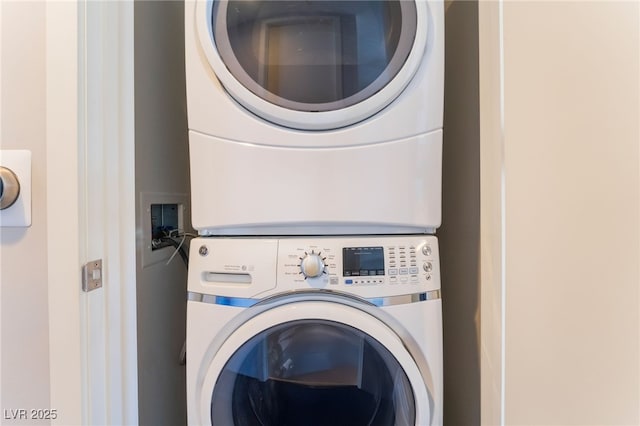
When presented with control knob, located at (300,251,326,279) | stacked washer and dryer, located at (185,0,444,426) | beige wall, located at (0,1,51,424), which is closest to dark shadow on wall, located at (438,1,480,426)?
stacked washer and dryer, located at (185,0,444,426)

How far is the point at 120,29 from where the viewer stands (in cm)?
83

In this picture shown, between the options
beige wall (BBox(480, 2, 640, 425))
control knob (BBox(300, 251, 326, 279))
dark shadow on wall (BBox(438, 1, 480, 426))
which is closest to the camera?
beige wall (BBox(480, 2, 640, 425))

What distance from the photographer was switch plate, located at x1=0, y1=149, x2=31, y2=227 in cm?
68

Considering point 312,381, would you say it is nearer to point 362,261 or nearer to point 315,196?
point 362,261

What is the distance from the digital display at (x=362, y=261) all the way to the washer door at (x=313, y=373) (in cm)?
9

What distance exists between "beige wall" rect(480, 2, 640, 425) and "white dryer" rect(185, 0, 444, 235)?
0.18 m

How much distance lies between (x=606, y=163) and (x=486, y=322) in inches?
16.9

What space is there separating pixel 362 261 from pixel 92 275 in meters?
0.61

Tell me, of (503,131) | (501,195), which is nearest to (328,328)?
(501,195)

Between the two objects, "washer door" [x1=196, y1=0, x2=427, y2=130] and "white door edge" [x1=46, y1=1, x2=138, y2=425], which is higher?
"washer door" [x1=196, y1=0, x2=427, y2=130]

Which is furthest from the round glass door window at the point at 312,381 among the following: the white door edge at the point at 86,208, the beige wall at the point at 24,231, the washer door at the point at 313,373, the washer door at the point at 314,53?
the washer door at the point at 314,53

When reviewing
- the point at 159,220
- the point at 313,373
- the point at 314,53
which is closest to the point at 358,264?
the point at 313,373

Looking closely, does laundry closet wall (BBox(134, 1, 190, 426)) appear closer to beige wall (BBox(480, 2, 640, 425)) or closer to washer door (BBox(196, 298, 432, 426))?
washer door (BBox(196, 298, 432, 426))

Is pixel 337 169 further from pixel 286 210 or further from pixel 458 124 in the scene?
pixel 458 124
